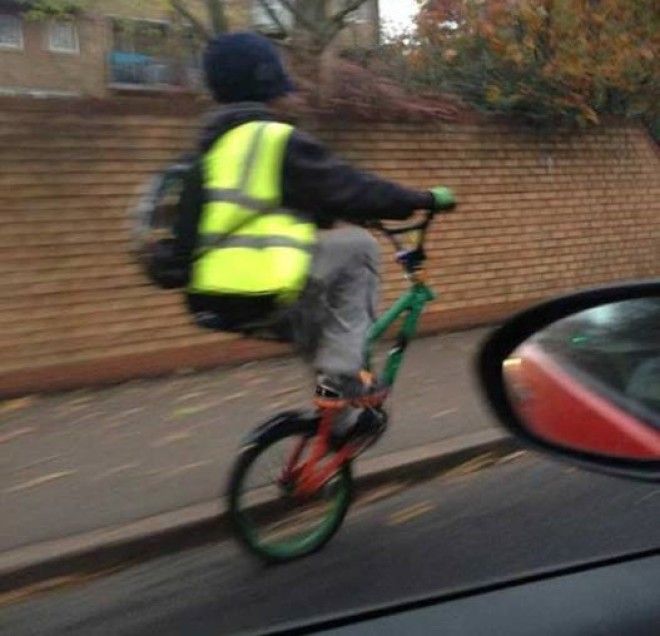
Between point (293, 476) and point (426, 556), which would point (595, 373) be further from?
point (293, 476)

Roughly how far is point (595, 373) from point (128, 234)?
5502 mm

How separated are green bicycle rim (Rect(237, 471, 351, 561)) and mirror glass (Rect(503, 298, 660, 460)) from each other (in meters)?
1.17

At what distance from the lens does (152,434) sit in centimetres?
606

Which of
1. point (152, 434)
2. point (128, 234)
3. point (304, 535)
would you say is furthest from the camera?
Result: point (128, 234)

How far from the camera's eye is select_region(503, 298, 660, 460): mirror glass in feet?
7.39

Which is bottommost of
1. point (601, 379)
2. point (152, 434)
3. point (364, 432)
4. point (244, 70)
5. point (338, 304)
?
point (152, 434)

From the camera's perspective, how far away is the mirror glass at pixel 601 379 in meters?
2.25

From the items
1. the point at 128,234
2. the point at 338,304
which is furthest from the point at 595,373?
the point at 128,234

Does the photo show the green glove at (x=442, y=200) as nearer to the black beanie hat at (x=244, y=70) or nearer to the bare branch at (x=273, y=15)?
the black beanie hat at (x=244, y=70)

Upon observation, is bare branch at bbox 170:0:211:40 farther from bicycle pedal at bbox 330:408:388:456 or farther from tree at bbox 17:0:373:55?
bicycle pedal at bbox 330:408:388:456

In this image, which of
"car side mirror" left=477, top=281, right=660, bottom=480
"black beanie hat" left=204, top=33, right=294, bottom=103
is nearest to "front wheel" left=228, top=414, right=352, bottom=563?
"black beanie hat" left=204, top=33, right=294, bottom=103

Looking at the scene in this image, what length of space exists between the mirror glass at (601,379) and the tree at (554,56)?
324 inches

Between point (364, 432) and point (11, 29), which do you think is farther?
point (11, 29)

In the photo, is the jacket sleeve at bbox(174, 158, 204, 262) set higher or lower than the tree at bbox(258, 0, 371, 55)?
lower
